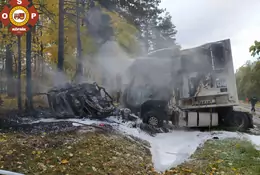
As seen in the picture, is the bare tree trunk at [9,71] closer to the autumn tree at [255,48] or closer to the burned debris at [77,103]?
the burned debris at [77,103]

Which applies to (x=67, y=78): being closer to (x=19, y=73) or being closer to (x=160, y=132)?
(x=19, y=73)

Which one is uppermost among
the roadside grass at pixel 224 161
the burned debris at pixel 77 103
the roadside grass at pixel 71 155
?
the burned debris at pixel 77 103

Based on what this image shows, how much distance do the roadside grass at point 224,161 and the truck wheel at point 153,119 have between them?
2884 mm

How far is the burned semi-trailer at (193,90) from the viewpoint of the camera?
32.3 feet

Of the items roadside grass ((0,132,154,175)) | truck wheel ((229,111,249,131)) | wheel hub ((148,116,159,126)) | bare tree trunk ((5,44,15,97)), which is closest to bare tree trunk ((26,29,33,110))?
bare tree trunk ((5,44,15,97))

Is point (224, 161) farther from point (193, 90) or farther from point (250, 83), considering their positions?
point (250, 83)

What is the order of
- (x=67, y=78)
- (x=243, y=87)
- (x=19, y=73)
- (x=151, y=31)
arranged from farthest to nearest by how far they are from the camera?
(x=243, y=87), (x=151, y=31), (x=67, y=78), (x=19, y=73)

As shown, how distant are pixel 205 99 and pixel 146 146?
143 inches

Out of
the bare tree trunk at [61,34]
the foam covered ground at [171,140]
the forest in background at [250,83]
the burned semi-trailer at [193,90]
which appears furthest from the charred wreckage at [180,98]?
the forest in background at [250,83]

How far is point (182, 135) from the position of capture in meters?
9.40

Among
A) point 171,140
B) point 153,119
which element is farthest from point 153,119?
point 171,140

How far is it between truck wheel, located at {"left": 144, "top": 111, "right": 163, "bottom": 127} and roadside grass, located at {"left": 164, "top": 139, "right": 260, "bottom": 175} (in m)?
2.88

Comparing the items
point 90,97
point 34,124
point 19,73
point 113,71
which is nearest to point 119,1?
point 113,71

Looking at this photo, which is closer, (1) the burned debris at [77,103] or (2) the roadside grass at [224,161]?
(2) the roadside grass at [224,161]
